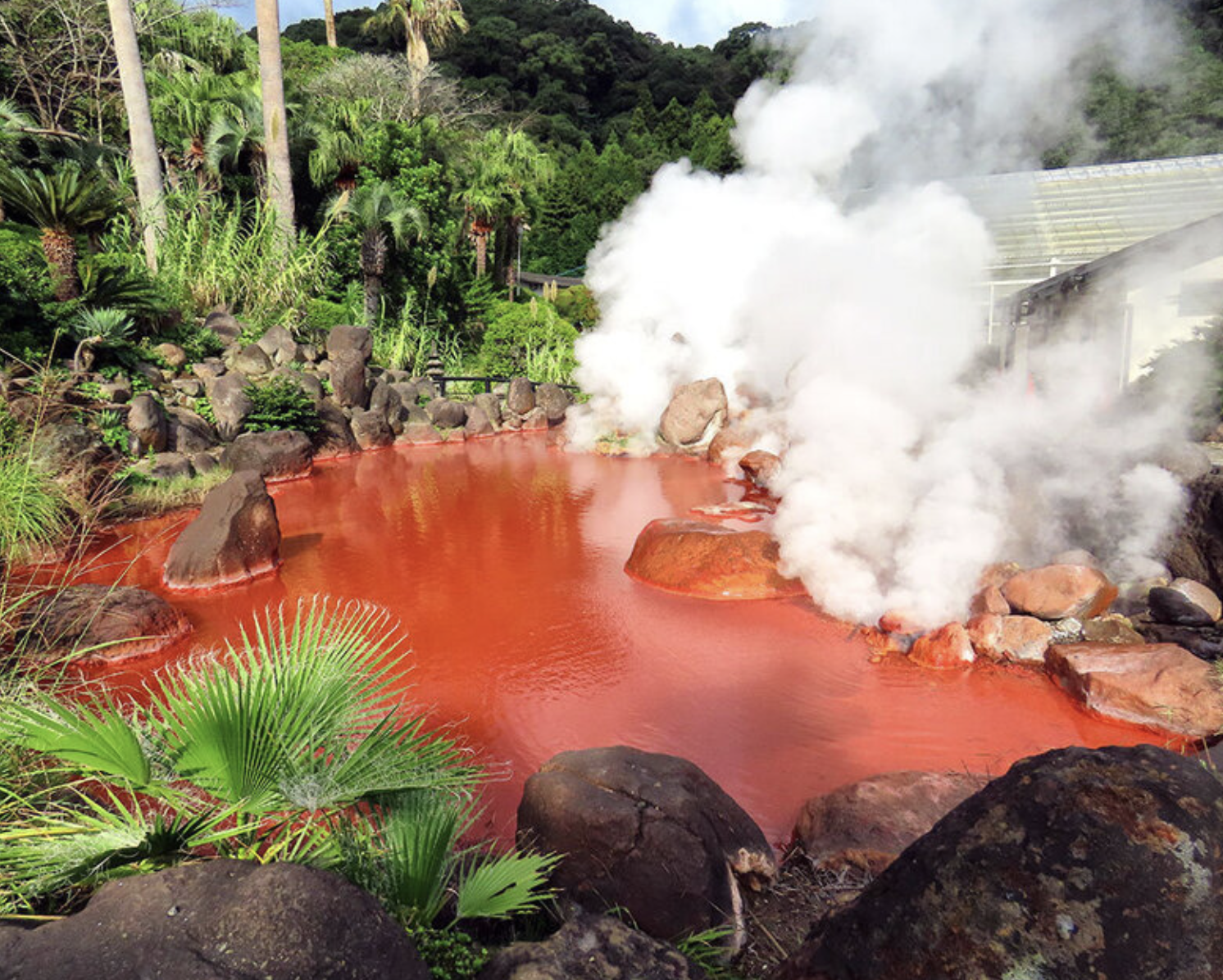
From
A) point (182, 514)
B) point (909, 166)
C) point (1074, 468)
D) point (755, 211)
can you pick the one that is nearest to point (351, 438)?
point (182, 514)

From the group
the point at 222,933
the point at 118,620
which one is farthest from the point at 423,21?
the point at 222,933

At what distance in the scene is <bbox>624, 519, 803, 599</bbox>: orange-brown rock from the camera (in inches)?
287

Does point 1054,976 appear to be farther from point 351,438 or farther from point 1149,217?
point 1149,217

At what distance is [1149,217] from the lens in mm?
15945

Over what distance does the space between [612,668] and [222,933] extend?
4.42 m

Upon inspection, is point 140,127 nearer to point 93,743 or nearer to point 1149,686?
point 93,743

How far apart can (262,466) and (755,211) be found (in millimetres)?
10412

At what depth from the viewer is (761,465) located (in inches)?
467

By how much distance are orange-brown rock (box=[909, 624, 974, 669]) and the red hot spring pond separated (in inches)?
4.6

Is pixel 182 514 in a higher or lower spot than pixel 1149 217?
lower

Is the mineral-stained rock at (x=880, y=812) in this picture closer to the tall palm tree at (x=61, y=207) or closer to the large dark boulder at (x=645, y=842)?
the large dark boulder at (x=645, y=842)

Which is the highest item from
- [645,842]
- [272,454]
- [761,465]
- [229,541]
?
[272,454]

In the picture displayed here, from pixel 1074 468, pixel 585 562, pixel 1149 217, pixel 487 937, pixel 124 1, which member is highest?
pixel 124 1

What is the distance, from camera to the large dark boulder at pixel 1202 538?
617 centimetres
